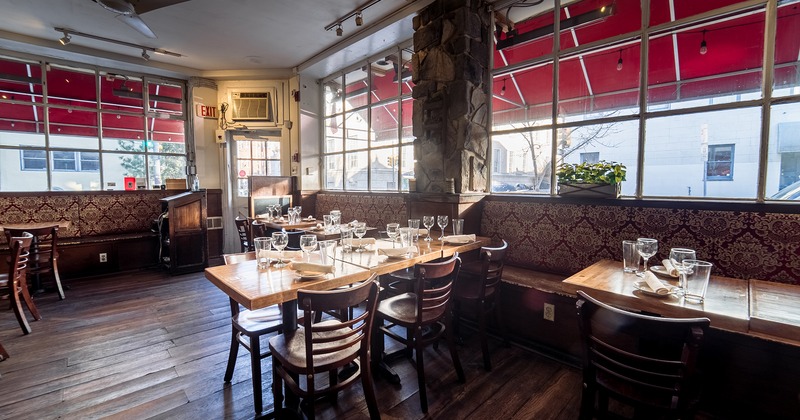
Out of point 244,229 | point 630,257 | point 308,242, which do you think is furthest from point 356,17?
point 630,257

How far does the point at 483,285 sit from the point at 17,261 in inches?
156

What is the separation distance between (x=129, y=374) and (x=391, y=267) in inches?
79.9

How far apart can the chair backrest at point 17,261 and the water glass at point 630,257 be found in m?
4.71

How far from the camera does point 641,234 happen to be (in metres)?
2.57

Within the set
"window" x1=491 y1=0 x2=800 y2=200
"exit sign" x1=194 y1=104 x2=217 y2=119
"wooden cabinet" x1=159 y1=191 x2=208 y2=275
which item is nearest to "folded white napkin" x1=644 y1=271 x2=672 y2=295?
"window" x1=491 y1=0 x2=800 y2=200

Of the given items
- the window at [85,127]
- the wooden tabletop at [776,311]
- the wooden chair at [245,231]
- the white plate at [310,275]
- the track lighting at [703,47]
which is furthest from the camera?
the window at [85,127]

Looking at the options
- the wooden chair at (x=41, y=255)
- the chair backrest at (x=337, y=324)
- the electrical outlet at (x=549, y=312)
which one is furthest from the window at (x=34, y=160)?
the electrical outlet at (x=549, y=312)

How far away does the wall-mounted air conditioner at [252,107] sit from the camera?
616cm

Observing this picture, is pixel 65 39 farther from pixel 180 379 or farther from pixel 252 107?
pixel 180 379

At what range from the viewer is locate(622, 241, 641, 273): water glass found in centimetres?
205

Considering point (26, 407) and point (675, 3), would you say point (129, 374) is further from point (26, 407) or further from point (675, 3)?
point (675, 3)

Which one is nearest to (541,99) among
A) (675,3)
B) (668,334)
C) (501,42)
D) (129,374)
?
(501,42)

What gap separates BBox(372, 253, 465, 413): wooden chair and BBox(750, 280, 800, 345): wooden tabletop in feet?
4.41

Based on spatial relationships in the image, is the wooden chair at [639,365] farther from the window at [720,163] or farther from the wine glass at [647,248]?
the window at [720,163]
